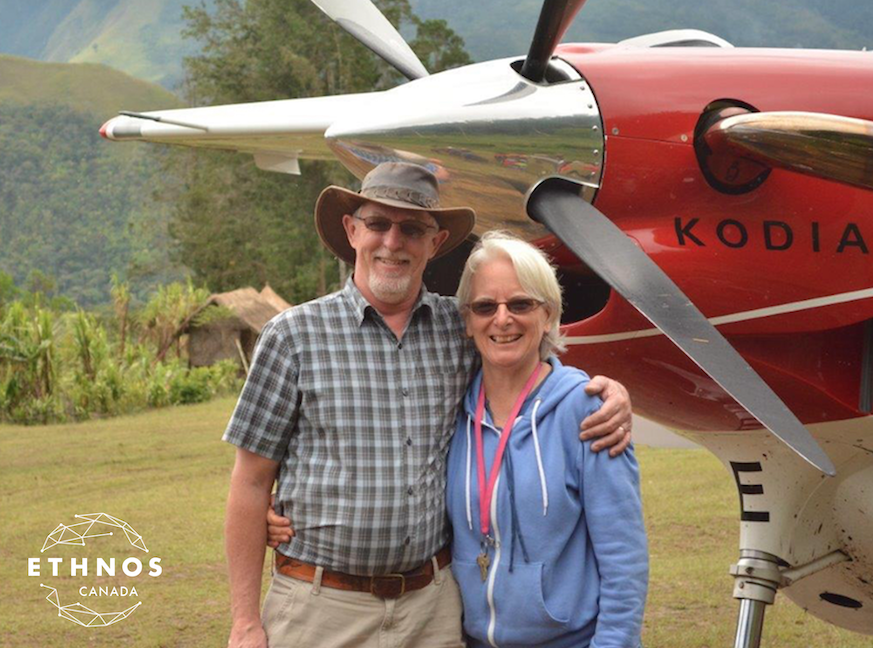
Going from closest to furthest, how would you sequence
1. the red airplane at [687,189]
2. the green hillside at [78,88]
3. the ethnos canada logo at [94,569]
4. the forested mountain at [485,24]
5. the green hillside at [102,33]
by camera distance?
the red airplane at [687,189] < the ethnos canada logo at [94,569] < the green hillside at [78,88] < the forested mountain at [485,24] < the green hillside at [102,33]

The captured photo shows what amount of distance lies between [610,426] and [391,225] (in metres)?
0.64

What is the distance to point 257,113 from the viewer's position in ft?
17.5

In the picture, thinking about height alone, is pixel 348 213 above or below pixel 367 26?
below

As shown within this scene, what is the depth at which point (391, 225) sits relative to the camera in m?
2.51

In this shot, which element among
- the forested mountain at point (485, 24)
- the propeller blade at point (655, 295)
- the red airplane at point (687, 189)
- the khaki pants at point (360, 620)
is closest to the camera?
the khaki pants at point (360, 620)

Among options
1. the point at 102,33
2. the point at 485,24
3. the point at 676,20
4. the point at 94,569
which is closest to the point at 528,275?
the point at 94,569

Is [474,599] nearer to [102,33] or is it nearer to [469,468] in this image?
[469,468]

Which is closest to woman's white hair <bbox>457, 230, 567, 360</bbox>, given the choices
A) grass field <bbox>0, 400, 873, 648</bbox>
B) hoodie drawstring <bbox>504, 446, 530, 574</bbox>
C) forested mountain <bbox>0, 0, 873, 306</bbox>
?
hoodie drawstring <bbox>504, 446, 530, 574</bbox>

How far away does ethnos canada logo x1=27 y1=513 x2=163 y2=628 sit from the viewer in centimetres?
597

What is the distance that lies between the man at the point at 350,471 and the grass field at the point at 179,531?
3.21 metres

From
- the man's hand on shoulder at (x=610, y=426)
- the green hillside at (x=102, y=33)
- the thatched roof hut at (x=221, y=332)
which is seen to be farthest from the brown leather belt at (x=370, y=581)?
the green hillside at (x=102, y=33)

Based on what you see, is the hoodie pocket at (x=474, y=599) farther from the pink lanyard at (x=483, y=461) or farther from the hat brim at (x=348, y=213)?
the hat brim at (x=348, y=213)

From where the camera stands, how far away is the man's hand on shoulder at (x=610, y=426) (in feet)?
7.57

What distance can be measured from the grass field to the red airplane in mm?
2501
